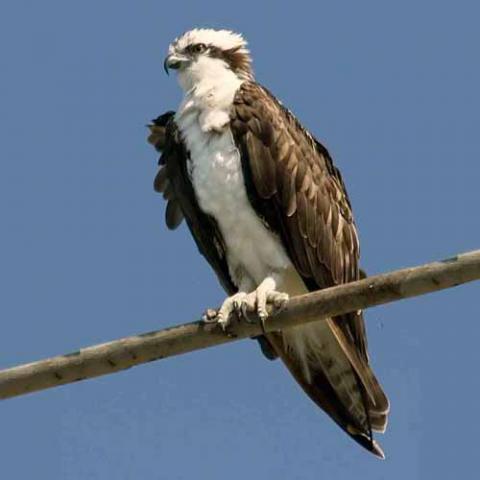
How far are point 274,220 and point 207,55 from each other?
5.43 feet

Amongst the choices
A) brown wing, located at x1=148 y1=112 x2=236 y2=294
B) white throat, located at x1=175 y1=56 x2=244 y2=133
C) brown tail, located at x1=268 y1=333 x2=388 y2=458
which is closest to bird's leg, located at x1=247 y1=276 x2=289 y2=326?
brown tail, located at x1=268 y1=333 x2=388 y2=458

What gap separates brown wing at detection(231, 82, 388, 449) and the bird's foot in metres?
0.82

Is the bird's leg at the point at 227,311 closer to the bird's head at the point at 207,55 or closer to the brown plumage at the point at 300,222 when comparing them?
the brown plumage at the point at 300,222

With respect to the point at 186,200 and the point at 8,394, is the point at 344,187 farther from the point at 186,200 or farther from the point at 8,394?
the point at 8,394

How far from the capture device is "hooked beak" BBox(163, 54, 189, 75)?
10219 millimetres

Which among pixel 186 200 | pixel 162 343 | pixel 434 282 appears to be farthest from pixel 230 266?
pixel 434 282

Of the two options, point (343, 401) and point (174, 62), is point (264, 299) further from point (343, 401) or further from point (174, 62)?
point (174, 62)

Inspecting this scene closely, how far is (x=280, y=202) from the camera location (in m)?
9.30

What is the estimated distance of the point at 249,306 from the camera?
323 inches

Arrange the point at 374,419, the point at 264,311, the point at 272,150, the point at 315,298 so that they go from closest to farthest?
the point at 315,298, the point at 264,311, the point at 374,419, the point at 272,150

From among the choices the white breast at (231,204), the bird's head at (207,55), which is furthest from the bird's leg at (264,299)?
the bird's head at (207,55)

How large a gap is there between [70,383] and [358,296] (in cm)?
154

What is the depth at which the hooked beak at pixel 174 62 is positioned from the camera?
33.5ft

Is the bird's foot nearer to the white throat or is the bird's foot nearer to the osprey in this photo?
the osprey
